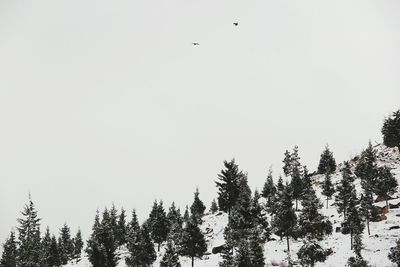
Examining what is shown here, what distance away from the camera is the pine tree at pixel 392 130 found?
318 feet

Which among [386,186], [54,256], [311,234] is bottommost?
[54,256]

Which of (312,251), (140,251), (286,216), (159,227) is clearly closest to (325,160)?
(159,227)

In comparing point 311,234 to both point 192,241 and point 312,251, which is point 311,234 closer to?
point 312,251

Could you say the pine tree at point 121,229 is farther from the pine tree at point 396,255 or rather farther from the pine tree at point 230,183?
the pine tree at point 396,255

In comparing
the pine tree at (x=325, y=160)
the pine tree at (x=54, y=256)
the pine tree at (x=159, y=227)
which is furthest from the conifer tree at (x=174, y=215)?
the pine tree at (x=325, y=160)

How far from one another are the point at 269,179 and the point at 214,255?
4527 centimetres

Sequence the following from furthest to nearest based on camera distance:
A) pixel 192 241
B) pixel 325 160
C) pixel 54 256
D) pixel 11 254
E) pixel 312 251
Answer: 1. pixel 325 160
2. pixel 11 254
3. pixel 54 256
4. pixel 192 241
5. pixel 312 251

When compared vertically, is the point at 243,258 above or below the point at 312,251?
below

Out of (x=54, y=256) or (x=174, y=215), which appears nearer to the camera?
(x=54, y=256)

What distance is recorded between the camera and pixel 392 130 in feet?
323

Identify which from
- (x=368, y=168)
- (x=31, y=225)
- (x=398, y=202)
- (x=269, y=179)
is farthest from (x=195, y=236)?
(x=269, y=179)

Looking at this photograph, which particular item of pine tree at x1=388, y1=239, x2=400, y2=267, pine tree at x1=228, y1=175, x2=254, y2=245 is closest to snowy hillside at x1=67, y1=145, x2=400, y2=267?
pine tree at x1=388, y1=239, x2=400, y2=267

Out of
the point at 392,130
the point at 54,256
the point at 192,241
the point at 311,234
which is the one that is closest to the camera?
→ the point at 311,234

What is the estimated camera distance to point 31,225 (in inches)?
2721
